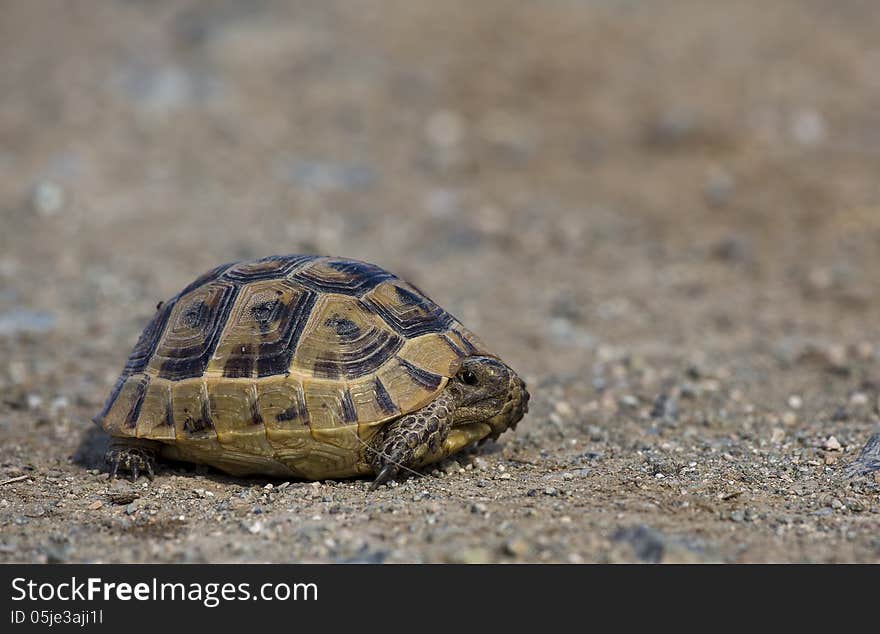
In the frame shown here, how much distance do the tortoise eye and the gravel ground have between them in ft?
1.69

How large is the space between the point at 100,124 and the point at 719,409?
941 cm

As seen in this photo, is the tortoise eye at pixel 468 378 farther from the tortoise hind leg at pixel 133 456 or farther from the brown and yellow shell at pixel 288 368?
the tortoise hind leg at pixel 133 456

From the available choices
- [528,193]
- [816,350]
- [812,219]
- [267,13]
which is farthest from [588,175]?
[267,13]

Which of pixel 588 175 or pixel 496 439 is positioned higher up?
pixel 588 175

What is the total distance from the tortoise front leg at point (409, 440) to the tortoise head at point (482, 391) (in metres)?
0.12

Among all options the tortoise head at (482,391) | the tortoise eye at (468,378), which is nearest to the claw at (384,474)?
the tortoise head at (482,391)

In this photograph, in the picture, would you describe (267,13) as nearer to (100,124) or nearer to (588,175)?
(100,124)

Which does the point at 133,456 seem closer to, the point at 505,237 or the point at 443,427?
the point at 443,427

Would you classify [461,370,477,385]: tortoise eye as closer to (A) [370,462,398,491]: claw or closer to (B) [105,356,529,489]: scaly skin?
(B) [105,356,529,489]: scaly skin

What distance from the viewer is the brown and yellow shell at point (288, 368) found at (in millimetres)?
5004

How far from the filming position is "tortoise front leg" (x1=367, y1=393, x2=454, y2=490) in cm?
497

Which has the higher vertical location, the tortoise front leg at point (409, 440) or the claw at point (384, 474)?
the tortoise front leg at point (409, 440)

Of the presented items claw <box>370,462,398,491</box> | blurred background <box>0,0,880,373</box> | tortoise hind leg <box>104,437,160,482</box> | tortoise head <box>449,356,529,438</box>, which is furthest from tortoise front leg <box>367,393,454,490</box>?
blurred background <box>0,0,880,373</box>

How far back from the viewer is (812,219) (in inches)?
440
